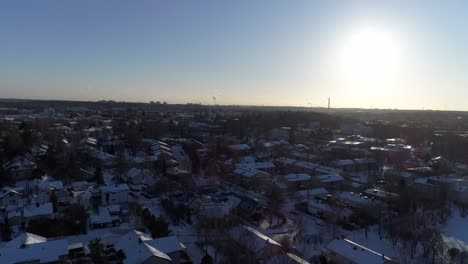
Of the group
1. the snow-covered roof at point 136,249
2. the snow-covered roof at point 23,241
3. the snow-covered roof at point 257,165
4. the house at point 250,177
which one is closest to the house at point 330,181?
the house at point 250,177

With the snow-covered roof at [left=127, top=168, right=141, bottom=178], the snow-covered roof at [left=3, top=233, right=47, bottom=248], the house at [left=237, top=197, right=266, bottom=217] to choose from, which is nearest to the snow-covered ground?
the house at [left=237, top=197, right=266, bottom=217]

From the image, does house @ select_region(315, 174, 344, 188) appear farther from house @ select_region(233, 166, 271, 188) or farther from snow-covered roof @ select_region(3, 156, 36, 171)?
snow-covered roof @ select_region(3, 156, 36, 171)

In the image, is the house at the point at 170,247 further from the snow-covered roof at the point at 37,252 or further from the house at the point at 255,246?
the snow-covered roof at the point at 37,252

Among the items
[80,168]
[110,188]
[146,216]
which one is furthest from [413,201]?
[80,168]

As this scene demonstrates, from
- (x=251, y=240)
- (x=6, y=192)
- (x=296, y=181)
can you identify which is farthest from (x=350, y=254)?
(x=6, y=192)

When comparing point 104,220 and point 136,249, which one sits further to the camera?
point 104,220

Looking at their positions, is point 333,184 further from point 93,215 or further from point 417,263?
point 93,215

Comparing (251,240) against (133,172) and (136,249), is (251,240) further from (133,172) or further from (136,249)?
(133,172)

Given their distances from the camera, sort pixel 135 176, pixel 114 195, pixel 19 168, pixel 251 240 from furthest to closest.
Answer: pixel 19 168 < pixel 135 176 < pixel 114 195 < pixel 251 240
